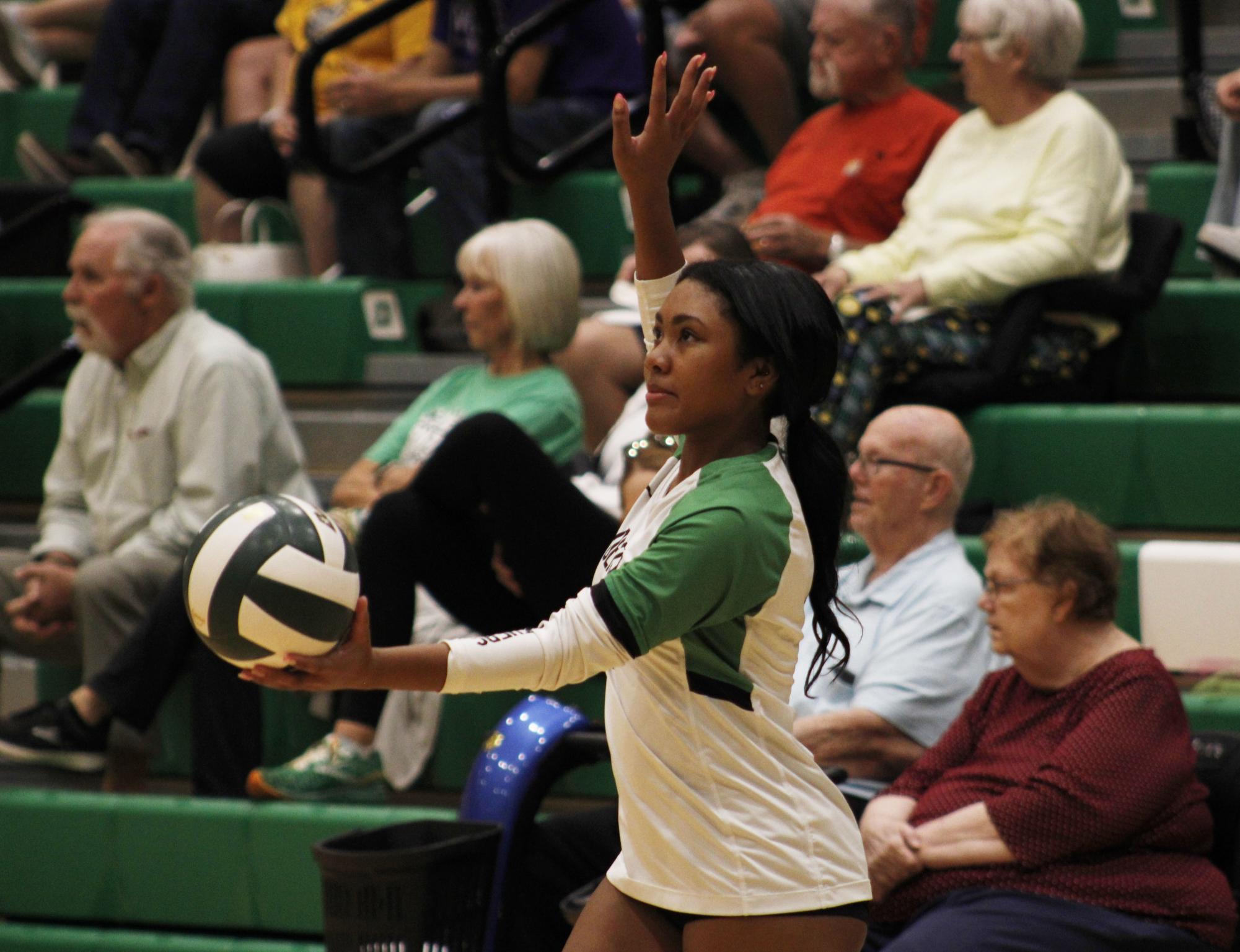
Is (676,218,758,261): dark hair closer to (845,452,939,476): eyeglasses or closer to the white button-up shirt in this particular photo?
(845,452,939,476): eyeglasses

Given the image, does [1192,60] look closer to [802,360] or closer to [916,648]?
[916,648]

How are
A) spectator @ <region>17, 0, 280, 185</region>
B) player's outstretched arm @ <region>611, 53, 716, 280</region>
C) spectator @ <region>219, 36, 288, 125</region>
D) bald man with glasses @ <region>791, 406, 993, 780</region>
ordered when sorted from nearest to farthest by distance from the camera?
player's outstretched arm @ <region>611, 53, 716, 280</region>, bald man with glasses @ <region>791, 406, 993, 780</region>, spectator @ <region>219, 36, 288, 125</region>, spectator @ <region>17, 0, 280, 185</region>

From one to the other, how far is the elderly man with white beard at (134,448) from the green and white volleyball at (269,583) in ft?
5.97

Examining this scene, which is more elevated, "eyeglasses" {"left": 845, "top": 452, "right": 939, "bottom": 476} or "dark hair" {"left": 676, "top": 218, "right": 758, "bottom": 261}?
"dark hair" {"left": 676, "top": 218, "right": 758, "bottom": 261}

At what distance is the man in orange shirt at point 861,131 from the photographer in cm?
374

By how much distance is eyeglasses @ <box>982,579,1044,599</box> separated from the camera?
2576 millimetres

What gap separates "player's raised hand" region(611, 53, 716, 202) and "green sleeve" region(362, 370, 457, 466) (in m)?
1.77

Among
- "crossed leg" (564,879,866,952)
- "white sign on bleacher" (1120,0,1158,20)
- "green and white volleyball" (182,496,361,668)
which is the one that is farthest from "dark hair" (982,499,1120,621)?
"white sign on bleacher" (1120,0,1158,20)

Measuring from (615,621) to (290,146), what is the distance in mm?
3246

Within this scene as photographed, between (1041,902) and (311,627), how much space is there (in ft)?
3.98

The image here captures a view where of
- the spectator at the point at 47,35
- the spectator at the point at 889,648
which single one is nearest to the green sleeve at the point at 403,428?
the spectator at the point at 889,648

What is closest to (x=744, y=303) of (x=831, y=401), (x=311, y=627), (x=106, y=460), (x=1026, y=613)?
(x=311, y=627)

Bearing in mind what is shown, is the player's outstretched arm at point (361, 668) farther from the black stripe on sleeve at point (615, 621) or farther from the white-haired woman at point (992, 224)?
the white-haired woman at point (992, 224)

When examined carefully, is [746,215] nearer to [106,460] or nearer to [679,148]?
[106,460]
